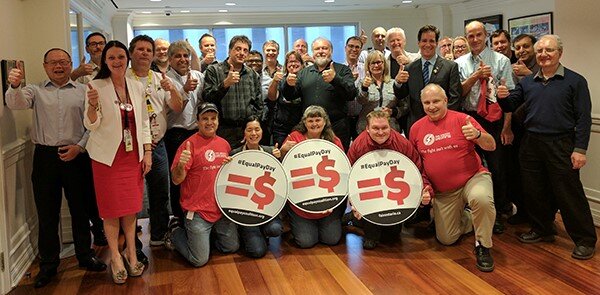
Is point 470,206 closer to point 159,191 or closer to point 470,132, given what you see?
point 470,132

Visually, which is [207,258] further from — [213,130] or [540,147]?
[540,147]

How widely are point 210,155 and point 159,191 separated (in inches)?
17.9

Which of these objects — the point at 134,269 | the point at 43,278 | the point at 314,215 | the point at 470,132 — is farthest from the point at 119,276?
the point at 470,132

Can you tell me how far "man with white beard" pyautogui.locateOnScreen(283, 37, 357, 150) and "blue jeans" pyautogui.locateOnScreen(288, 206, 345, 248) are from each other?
2.20 feet

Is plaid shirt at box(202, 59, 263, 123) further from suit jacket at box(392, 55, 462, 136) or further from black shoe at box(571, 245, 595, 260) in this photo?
black shoe at box(571, 245, 595, 260)

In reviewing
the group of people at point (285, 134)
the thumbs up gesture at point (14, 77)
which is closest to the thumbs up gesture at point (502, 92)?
the group of people at point (285, 134)

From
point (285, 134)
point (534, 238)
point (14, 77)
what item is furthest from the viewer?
point (285, 134)

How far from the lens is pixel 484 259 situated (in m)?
3.00

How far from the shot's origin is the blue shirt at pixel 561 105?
10.0ft

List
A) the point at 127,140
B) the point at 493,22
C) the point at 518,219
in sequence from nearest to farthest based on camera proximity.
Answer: the point at 127,140, the point at 518,219, the point at 493,22

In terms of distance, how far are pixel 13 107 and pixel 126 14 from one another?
6.88 m

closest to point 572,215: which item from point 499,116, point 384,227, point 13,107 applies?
point 499,116

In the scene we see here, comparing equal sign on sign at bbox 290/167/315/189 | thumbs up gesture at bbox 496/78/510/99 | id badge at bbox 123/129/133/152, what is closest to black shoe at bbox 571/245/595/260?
thumbs up gesture at bbox 496/78/510/99

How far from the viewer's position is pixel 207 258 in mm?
3199
